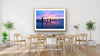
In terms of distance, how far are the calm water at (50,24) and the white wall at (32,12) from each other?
0.42 meters

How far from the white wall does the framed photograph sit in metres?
0.30

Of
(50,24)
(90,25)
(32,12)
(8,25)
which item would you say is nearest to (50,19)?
(50,24)

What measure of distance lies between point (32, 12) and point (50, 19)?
3.92 ft

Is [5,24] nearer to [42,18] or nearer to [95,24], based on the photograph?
[42,18]

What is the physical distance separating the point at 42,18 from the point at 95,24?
10.9 ft

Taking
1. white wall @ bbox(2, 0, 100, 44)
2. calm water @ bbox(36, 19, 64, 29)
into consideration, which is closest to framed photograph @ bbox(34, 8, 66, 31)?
calm water @ bbox(36, 19, 64, 29)

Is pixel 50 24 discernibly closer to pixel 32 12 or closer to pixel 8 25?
pixel 32 12

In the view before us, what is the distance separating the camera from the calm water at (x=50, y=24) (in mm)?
7957

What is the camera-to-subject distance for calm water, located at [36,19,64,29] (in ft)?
26.1

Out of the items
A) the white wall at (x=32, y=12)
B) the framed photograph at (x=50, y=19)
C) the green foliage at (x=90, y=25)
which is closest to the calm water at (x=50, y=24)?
the framed photograph at (x=50, y=19)

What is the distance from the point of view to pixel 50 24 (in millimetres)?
7996

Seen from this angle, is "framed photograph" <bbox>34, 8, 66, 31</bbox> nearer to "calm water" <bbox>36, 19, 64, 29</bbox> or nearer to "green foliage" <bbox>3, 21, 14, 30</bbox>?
"calm water" <bbox>36, 19, 64, 29</bbox>

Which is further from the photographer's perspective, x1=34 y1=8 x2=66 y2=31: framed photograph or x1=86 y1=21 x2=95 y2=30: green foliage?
x1=34 y1=8 x2=66 y2=31: framed photograph

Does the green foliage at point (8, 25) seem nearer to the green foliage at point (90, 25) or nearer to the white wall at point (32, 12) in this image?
the white wall at point (32, 12)
